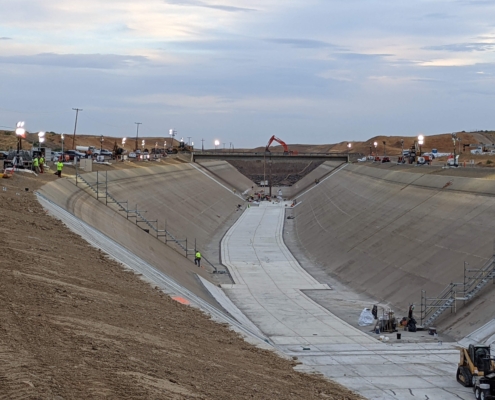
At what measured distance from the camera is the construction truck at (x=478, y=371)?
20984 mm

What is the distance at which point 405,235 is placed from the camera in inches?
2112

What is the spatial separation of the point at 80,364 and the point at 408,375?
13591 millimetres

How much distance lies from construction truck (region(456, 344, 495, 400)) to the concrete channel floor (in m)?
0.41

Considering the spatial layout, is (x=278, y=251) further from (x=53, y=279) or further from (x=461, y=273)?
(x=53, y=279)

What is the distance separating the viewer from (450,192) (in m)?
59.8

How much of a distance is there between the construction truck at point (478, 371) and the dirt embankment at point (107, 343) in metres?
3.93

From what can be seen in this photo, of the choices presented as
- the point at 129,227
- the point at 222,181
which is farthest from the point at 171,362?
the point at 222,181

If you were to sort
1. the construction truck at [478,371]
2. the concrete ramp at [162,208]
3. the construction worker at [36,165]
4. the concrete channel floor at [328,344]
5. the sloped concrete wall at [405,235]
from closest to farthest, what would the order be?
1. the construction truck at [478,371]
2. the concrete channel floor at [328,344]
3. the sloped concrete wall at [405,235]
4. the concrete ramp at [162,208]
5. the construction worker at [36,165]

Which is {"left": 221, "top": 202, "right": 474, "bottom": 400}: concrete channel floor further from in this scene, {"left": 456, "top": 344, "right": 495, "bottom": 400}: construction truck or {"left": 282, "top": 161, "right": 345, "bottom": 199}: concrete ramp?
{"left": 282, "top": 161, "right": 345, "bottom": 199}: concrete ramp

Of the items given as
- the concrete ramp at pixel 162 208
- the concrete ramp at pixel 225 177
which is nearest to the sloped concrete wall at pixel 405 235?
the concrete ramp at pixel 162 208

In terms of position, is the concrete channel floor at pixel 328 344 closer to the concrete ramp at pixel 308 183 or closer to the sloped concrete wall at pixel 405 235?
the sloped concrete wall at pixel 405 235

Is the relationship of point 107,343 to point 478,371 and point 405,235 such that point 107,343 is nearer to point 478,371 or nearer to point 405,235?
point 478,371

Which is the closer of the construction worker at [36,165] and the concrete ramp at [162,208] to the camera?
the concrete ramp at [162,208]

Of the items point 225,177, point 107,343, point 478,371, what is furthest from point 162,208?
point 225,177
